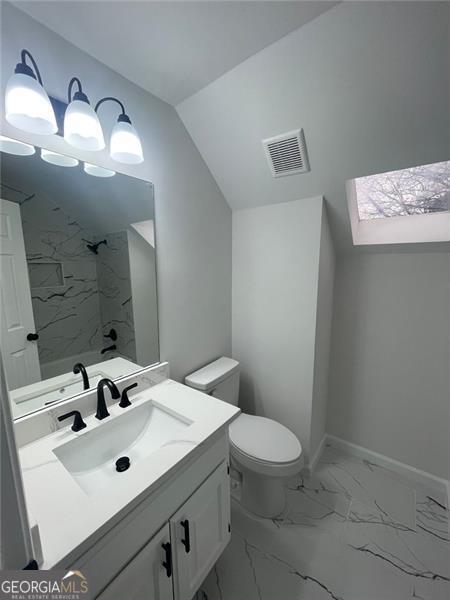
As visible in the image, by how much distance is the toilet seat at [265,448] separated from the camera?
4.18ft

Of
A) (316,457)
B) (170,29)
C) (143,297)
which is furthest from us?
(316,457)

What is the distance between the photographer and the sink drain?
890mm

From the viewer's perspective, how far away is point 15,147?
0.82 metres

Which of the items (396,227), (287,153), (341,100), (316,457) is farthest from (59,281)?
(316,457)

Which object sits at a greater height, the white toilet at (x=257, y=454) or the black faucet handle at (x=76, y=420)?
the black faucet handle at (x=76, y=420)

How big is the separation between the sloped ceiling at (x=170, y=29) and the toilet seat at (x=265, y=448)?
184 cm

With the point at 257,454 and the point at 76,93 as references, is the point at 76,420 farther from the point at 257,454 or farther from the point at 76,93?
the point at 76,93

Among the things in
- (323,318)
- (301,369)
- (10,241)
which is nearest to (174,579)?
(301,369)

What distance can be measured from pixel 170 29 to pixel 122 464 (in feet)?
5.20

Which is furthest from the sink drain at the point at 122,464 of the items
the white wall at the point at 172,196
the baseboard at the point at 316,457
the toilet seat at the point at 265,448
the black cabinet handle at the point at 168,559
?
the baseboard at the point at 316,457

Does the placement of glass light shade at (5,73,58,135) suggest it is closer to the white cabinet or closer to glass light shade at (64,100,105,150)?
glass light shade at (64,100,105,150)

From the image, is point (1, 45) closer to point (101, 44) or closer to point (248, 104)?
point (101, 44)

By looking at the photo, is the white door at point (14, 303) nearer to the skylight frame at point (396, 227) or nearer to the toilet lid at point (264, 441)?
the toilet lid at point (264, 441)

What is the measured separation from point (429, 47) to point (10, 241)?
5.25 feet
